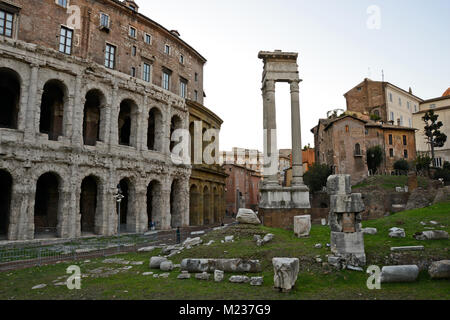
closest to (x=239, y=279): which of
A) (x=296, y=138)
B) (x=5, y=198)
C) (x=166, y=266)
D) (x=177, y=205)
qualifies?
(x=166, y=266)

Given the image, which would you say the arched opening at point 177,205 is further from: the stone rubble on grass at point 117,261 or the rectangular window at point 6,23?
the rectangular window at point 6,23

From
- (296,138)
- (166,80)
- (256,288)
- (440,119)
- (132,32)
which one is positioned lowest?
(256,288)

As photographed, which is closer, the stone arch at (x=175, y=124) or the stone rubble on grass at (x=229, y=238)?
the stone rubble on grass at (x=229, y=238)

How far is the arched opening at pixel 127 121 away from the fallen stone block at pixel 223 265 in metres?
16.3

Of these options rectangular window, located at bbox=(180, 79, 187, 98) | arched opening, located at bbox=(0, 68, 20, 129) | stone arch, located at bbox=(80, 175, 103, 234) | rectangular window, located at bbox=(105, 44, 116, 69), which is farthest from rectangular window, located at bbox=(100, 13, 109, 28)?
stone arch, located at bbox=(80, 175, 103, 234)

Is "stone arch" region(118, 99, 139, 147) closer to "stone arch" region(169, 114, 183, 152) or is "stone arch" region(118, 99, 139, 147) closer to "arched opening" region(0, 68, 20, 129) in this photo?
"stone arch" region(169, 114, 183, 152)

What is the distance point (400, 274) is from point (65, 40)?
75.1 ft

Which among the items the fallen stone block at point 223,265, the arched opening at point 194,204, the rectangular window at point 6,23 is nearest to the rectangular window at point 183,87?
the arched opening at point 194,204

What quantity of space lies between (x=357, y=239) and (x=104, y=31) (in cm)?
2250

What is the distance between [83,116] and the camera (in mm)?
22547

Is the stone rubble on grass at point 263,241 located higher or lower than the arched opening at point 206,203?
lower

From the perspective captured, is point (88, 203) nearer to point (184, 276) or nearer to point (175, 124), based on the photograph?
point (175, 124)

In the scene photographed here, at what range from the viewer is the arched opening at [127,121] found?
79.7 feet

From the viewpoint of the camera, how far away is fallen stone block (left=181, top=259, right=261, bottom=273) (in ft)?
29.9
